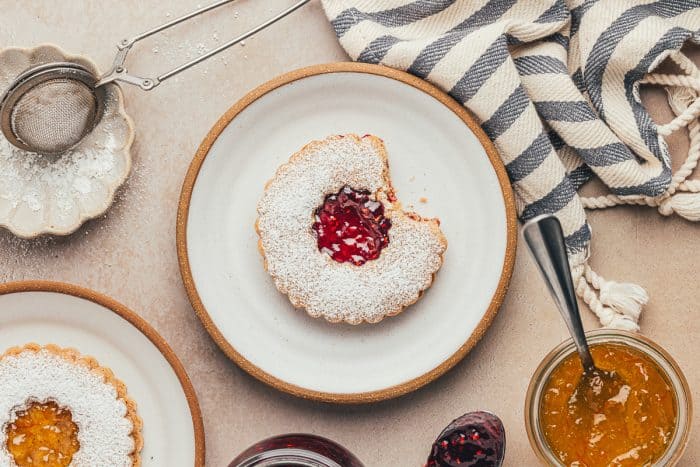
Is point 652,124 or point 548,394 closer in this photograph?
point 548,394

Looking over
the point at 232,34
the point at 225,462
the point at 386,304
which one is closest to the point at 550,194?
the point at 386,304

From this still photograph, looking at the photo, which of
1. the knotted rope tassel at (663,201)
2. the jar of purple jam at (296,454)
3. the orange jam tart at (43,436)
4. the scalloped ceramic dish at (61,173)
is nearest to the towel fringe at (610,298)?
the knotted rope tassel at (663,201)

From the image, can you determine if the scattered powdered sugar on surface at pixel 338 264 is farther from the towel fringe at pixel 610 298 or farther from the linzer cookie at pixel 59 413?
the linzer cookie at pixel 59 413

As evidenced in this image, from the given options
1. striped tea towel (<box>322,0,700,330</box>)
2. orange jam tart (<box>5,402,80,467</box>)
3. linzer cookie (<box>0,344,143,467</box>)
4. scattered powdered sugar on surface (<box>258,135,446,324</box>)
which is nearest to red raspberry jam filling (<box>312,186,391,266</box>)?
scattered powdered sugar on surface (<box>258,135,446,324</box>)

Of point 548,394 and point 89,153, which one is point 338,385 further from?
point 89,153

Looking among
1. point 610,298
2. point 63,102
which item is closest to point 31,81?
point 63,102

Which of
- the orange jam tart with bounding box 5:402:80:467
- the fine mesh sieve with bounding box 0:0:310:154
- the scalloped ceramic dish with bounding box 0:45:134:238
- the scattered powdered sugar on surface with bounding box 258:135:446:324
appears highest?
the fine mesh sieve with bounding box 0:0:310:154

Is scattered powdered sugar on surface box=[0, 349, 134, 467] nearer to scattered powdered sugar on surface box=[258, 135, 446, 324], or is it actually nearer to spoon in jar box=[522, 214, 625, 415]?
scattered powdered sugar on surface box=[258, 135, 446, 324]
